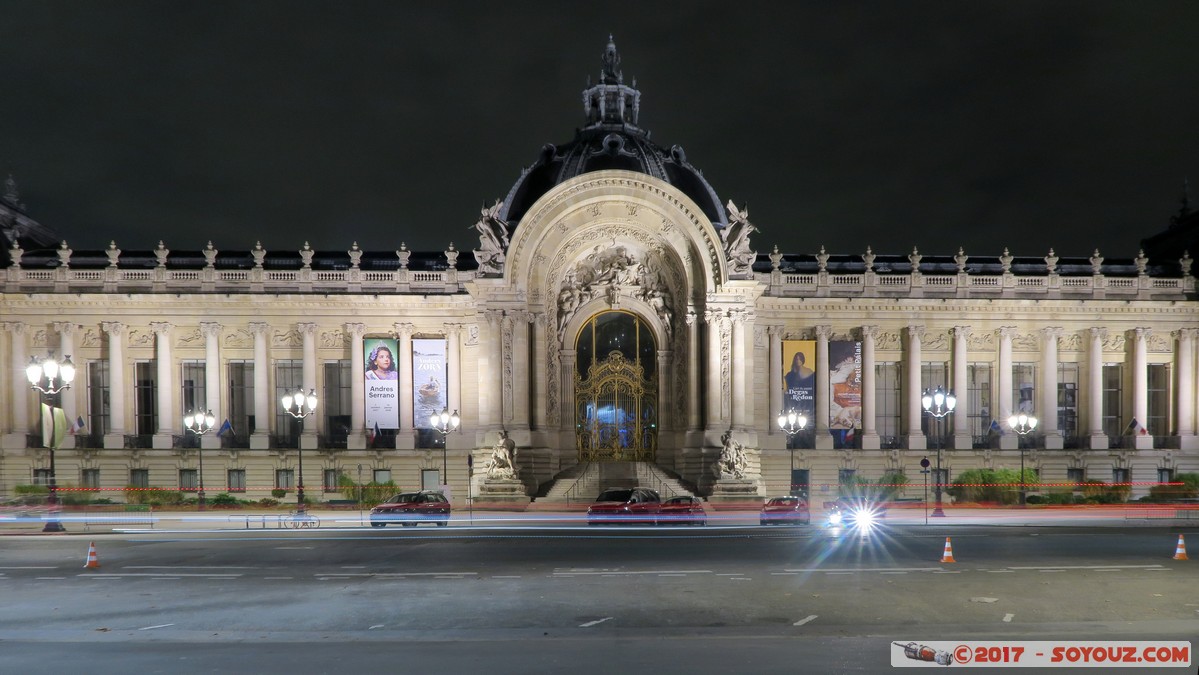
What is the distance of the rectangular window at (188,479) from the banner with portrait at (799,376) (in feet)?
102

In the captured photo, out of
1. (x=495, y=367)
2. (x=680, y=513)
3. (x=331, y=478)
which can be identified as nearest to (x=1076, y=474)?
(x=680, y=513)

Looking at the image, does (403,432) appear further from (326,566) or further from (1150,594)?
(1150,594)

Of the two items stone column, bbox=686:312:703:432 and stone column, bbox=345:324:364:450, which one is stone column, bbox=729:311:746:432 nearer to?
stone column, bbox=686:312:703:432

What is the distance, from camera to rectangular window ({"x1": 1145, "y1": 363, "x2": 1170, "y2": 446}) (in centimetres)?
5547

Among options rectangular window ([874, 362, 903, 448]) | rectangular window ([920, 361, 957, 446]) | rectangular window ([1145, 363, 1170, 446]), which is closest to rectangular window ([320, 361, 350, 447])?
→ rectangular window ([874, 362, 903, 448])

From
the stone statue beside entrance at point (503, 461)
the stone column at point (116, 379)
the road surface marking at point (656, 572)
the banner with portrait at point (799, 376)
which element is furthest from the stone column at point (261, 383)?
the road surface marking at point (656, 572)

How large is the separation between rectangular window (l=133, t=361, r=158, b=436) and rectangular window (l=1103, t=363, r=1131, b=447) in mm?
52212

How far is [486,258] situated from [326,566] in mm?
26303

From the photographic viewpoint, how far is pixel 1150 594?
1880 centimetres

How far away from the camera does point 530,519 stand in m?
36.1

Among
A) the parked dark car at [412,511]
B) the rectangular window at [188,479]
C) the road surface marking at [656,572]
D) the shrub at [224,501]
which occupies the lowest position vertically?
the shrub at [224,501]

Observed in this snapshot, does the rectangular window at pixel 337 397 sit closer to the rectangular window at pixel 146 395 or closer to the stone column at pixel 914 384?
the rectangular window at pixel 146 395

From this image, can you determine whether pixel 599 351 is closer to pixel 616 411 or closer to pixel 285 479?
pixel 616 411

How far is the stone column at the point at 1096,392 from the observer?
177 ft
